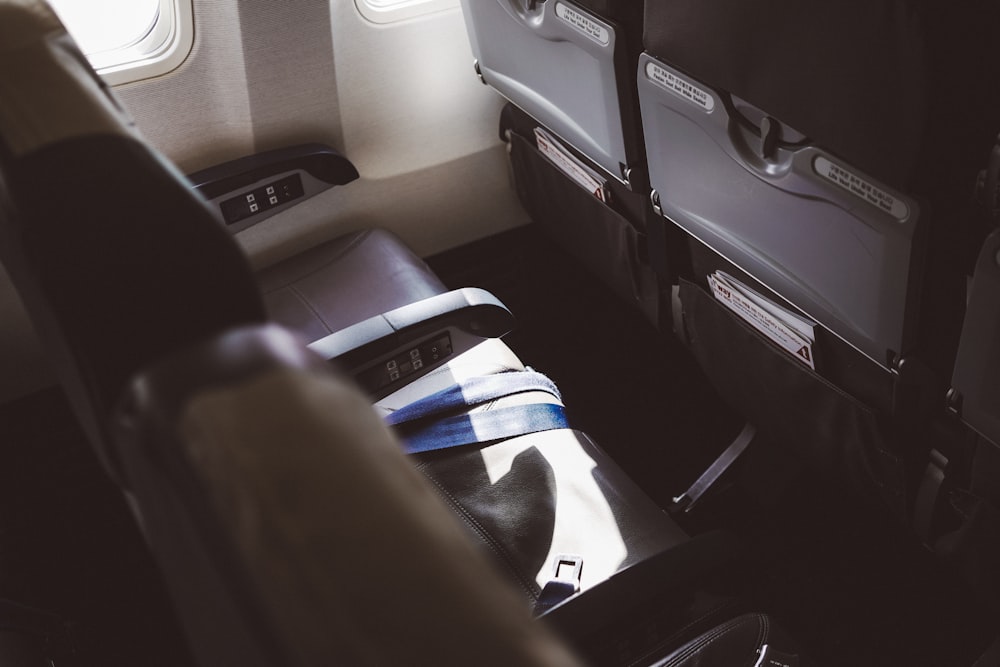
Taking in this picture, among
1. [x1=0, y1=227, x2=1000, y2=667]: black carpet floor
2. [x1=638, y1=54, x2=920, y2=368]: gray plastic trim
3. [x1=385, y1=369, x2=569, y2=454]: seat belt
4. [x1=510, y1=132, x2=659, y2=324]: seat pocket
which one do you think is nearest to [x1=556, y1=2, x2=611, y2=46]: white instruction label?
[x1=638, y1=54, x2=920, y2=368]: gray plastic trim

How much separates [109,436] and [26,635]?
98cm

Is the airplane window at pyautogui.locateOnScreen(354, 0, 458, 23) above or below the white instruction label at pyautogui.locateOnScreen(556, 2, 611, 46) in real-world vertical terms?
below

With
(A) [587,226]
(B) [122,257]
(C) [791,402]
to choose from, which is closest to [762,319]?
(C) [791,402]

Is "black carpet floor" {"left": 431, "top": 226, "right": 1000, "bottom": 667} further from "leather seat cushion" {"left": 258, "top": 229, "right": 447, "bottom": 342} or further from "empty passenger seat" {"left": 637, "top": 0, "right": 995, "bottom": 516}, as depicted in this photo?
"leather seat cushion" {"left": 258, "top": 229, "right": 447, "bottom": 342}

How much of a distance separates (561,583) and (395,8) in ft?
4.78

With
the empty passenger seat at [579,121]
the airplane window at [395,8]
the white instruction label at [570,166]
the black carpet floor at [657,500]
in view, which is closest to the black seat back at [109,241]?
the empty passenger seat at [579,121]

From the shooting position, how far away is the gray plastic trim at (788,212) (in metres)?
1.20

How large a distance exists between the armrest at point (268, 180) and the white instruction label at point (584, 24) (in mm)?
777

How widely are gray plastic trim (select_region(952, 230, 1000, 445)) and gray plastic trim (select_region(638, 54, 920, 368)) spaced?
0.26 ft

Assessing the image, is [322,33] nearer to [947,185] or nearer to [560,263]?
[560,263]

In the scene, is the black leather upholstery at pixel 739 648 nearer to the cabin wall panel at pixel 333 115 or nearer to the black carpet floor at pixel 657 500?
the black carpet floor at pixel 657 500

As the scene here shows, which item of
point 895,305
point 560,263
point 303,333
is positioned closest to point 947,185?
point 895,305

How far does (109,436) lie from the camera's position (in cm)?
73

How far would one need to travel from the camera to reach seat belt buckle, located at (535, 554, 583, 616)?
54.1 inches
